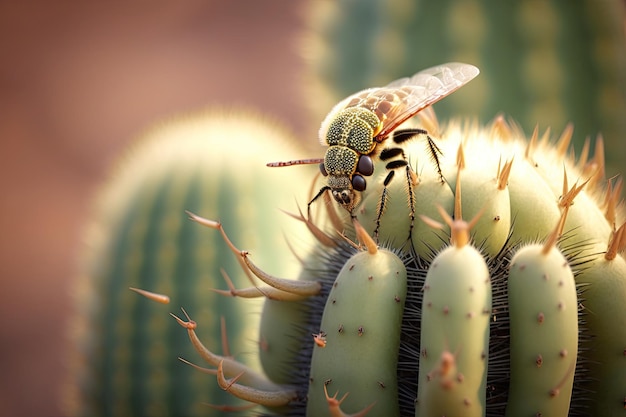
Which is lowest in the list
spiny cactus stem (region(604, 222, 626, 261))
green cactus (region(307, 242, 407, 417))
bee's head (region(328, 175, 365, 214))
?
green cactus (region(307, 242, 407, 417))

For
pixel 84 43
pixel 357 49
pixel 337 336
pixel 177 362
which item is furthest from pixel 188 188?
pixel 84 43

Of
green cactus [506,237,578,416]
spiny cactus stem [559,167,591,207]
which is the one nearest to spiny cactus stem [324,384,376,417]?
green cactus [506,237,578,416]

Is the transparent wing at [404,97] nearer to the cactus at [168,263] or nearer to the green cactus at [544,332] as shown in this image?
the green cactus at [544,332]

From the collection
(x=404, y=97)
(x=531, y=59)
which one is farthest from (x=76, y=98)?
(x=404, y=97)

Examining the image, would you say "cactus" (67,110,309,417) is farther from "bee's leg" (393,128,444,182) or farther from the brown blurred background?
the brown blurred background

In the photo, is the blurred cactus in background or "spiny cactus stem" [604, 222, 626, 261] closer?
"spiny cactus stem" [604, 222, 626, 261]
